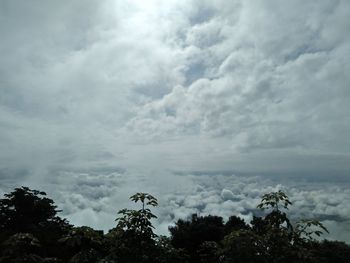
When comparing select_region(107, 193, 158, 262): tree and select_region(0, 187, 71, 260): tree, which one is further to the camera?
select_region(0, 187, 71, 260): tree

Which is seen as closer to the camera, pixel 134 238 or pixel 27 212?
pixel 134 238

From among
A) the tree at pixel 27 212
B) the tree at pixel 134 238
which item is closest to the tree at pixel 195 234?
the tree at pixel 27 212

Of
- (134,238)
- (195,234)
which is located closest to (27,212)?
(195,234)

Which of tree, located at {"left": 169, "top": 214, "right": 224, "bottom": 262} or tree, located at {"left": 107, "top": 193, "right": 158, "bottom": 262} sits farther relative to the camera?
tree, located at {"left": 169, "top": 214, "right": 224, "bottom": 262}

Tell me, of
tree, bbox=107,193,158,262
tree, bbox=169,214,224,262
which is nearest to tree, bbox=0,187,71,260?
tree, bbox=169,214,224,262

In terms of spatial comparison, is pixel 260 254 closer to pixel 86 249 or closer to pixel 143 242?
pixel 143 242

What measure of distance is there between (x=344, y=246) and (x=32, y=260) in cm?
6028

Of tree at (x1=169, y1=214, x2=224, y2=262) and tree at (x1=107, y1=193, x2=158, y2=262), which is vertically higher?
tree at (x1=169, y1=214, x2=224, y2=262)

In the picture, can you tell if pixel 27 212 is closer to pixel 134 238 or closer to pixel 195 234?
pixel 195 234

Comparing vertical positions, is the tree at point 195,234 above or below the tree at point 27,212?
below

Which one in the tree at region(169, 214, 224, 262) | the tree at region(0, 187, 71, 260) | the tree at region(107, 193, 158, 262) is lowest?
the tree at region(107, 193, 158, 262)

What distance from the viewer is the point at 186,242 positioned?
5281 centimetres

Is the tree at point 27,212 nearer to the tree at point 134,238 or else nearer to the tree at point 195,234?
the tree at point 195,234

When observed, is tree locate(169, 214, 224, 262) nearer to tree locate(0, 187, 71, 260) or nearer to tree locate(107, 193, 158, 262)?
tree locate(0, 187, 71, 260)
